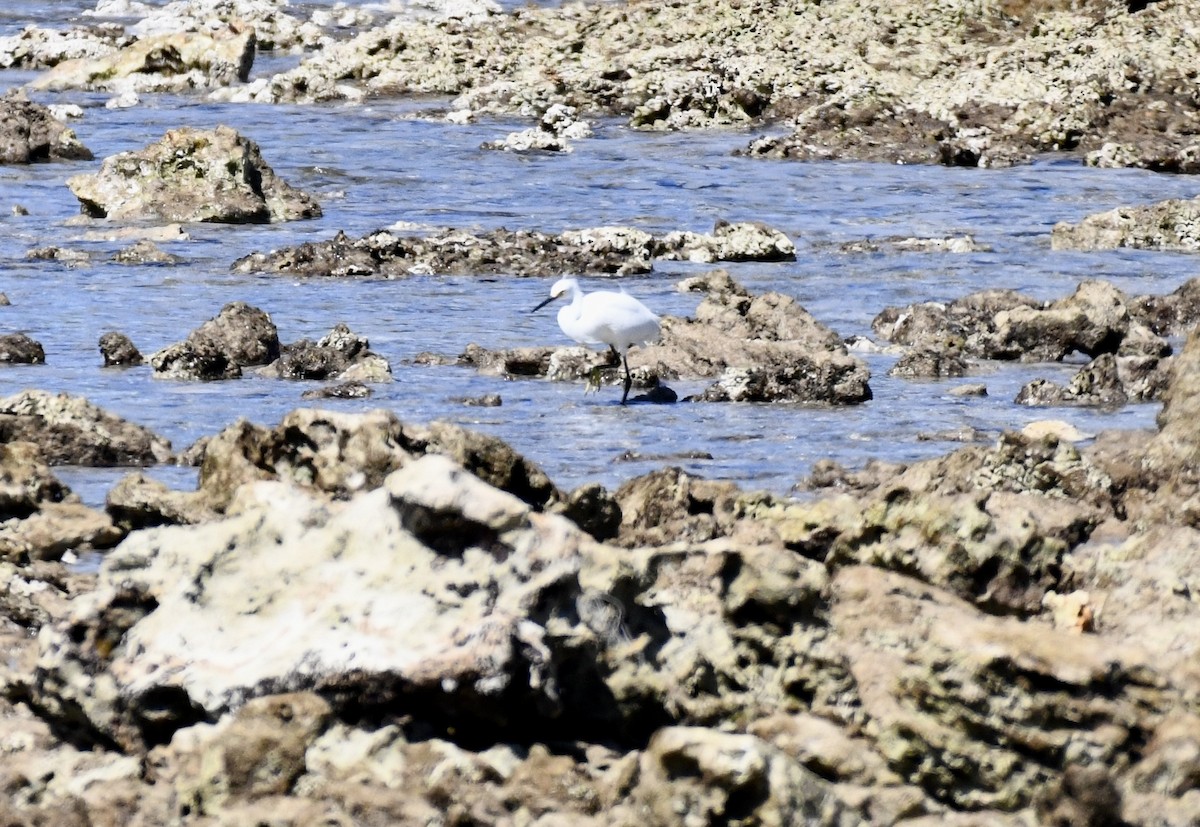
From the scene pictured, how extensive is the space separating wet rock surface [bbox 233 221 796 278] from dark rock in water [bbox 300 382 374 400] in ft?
17.7

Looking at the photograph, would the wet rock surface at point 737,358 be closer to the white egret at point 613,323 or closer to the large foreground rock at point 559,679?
the white egret at point 613,323

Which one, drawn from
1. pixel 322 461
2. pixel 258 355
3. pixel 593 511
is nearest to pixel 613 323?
pixel 258 355

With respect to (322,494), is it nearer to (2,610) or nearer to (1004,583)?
(2,610)

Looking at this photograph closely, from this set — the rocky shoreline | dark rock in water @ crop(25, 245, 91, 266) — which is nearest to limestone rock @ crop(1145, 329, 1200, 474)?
the rocky shoreline

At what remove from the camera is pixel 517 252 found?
18.9 m

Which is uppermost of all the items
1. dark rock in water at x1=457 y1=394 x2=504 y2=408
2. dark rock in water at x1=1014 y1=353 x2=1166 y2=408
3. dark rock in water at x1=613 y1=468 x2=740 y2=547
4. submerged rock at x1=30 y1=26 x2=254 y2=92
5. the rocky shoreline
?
the rocky shoreline

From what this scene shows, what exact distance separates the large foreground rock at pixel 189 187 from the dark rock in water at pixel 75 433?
35.8 ft

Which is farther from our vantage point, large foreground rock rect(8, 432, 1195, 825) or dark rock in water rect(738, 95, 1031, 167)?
dark rock in water rect(738, 95, 1031, 167)

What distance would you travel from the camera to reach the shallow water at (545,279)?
11.8 metres

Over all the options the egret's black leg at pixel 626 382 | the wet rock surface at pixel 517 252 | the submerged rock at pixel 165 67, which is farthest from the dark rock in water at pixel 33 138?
the egret's black leg at pixel 626 382

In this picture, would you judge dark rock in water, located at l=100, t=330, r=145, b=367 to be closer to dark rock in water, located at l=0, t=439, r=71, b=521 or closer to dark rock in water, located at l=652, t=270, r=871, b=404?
dark rock in water, located at l=652, t=270, r=871, b=404

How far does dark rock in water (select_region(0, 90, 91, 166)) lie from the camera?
25.1 m

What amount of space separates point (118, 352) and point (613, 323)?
10.6 ft

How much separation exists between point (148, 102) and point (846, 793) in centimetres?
2869
